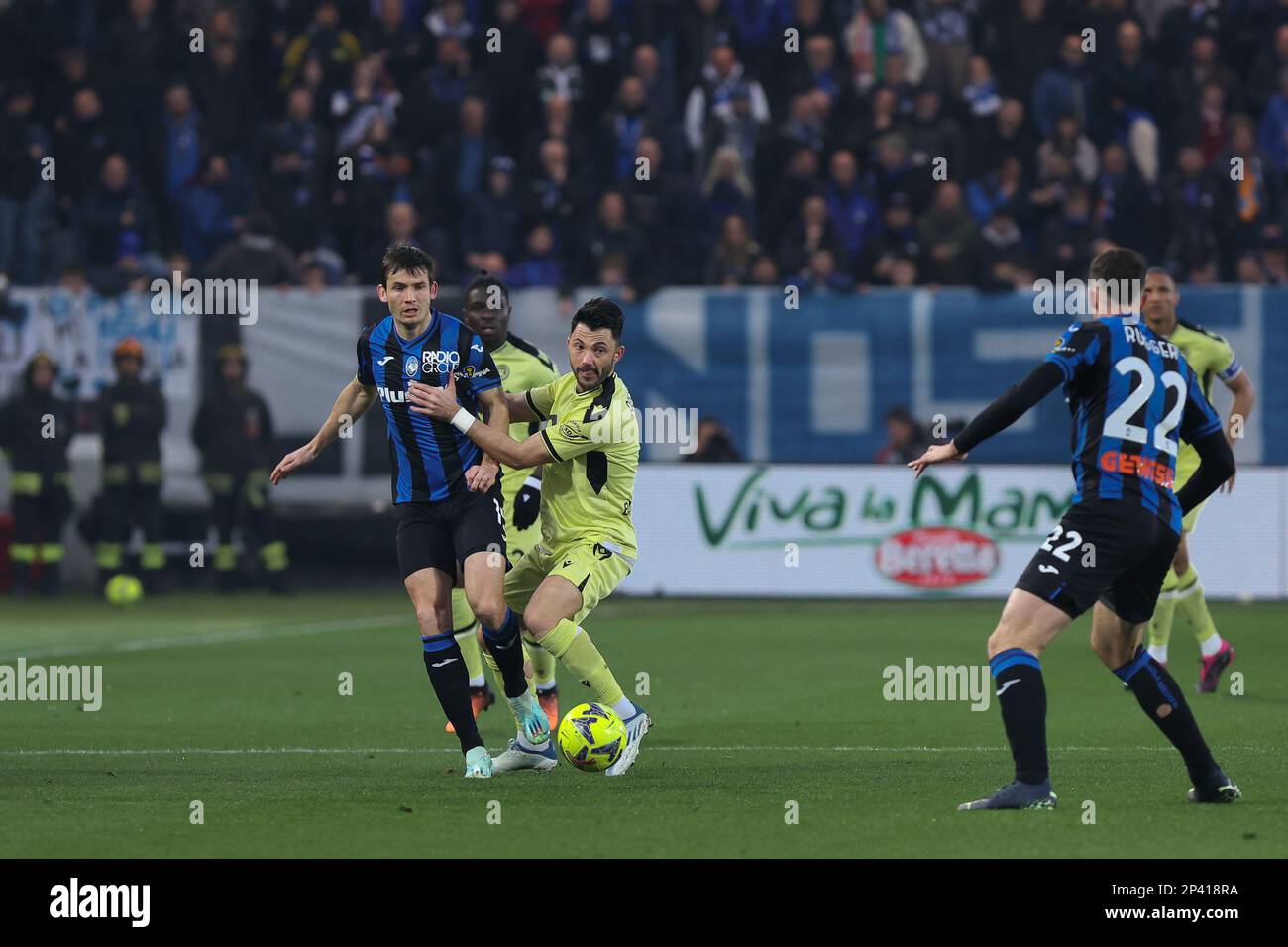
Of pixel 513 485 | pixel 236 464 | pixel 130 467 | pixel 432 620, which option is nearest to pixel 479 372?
pixel 432 620

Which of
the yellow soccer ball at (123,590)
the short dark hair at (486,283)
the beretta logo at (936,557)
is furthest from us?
the yellow soccer ball at (123,590)

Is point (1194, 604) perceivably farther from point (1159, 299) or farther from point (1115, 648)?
point (1115, 648)

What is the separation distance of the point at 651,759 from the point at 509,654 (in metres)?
0.81

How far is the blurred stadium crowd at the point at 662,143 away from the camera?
2105 centimetres

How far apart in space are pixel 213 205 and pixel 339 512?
12.3ft

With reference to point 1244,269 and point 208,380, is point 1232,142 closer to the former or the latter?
point 1244,269

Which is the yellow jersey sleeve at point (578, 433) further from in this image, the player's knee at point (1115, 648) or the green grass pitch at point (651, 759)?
the player's knee at point (1115, 648)

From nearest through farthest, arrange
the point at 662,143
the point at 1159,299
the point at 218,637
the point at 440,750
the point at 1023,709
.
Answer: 1. the point at 1023,709
2. the point at 440,750
3. the point at 1159,299
4. the point at 218,637
5. the point at 662,143

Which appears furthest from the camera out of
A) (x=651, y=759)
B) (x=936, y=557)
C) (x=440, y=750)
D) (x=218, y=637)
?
(x=936, y=557)

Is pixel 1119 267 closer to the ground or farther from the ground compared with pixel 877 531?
farther from the ground

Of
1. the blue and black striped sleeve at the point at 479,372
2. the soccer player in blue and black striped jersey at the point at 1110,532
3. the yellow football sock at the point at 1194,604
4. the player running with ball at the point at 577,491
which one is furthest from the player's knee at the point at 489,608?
the yellow football sock at the point at 1194,604

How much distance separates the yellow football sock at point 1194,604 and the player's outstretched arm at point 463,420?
5341 millimetres

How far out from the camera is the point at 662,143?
2191 cm

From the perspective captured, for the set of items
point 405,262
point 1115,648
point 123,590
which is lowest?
point 123,590
